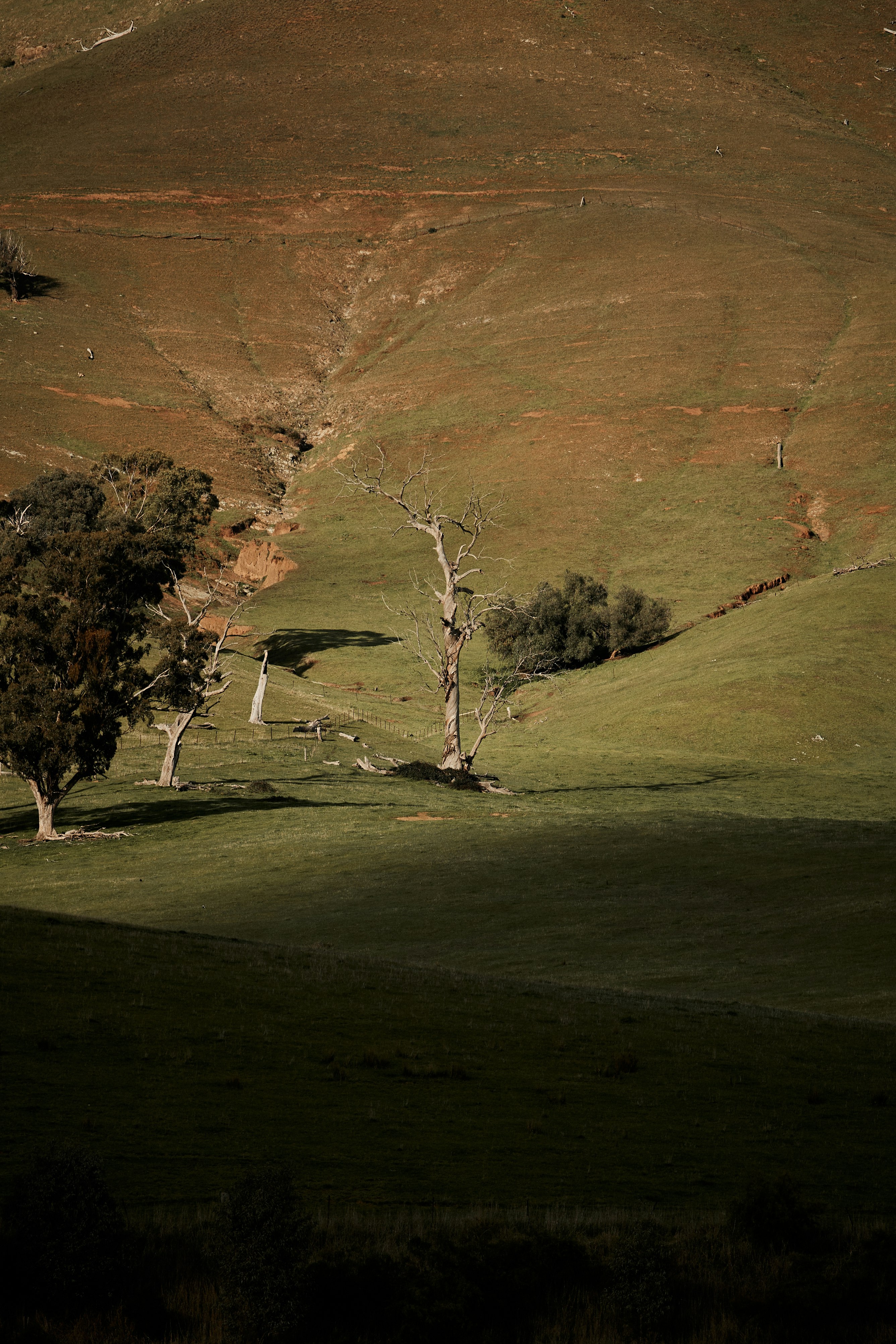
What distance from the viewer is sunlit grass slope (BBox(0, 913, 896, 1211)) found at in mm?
11203

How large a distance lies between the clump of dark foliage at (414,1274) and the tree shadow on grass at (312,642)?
258 ft

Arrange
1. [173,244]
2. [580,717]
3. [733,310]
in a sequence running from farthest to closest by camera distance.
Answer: [173,244] → [733,310] → [580,717]

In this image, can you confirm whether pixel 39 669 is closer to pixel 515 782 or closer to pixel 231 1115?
pixel 515 782

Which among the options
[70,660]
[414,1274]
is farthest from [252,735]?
[414,1274]

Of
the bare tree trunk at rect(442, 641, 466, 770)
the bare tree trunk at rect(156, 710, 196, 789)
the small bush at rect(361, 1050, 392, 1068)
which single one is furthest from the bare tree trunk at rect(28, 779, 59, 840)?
the small bush at rect(361, 1050, 392, 1068)

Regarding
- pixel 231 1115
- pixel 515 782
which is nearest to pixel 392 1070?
pixel 231 1115

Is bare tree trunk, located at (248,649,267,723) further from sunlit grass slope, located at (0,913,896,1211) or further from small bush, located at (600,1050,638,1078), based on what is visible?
small bush, located at (600,1050,638,1078)

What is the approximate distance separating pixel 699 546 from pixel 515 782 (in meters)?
55.5

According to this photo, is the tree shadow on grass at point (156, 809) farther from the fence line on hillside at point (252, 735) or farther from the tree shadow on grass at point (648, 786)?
the fence line on hillside at point (252, 735)

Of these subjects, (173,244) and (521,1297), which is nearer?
(521,1297)

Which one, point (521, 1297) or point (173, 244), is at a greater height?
point (173, 244)

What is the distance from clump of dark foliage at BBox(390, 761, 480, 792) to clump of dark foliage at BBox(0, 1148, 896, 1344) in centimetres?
4205

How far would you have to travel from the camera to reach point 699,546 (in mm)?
104188

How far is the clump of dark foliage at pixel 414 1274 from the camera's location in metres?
8.21
